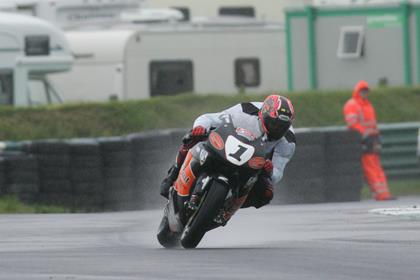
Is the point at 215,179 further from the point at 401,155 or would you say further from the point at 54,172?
the point at 401,155

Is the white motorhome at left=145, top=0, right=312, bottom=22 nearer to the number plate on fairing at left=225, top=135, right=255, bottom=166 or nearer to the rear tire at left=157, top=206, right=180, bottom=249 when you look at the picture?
the rear tire at left=157, top=206, right=180, bottom=249

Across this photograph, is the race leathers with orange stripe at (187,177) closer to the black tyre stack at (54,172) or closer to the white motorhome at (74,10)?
the black tyre stack at (54,172)

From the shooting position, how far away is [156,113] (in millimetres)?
24766

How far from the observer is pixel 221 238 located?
15.1 m

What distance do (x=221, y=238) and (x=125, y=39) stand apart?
1289 cm

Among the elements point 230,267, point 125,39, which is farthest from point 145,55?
point 230,267

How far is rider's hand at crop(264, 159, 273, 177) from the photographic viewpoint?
13086mm

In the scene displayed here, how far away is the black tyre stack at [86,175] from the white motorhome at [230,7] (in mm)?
13916

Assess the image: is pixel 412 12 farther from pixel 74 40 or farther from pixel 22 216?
pixel 22 216

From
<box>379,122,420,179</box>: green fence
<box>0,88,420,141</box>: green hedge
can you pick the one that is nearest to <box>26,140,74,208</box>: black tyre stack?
<box>0,88,420,141</box>: green hedge

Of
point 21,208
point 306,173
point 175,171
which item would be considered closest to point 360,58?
point 306,173

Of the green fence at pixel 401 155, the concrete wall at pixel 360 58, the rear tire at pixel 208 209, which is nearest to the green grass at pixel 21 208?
the green fence at pixel 401 155

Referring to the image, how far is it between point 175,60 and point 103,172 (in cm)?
866

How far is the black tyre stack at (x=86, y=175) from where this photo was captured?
20.0 m
